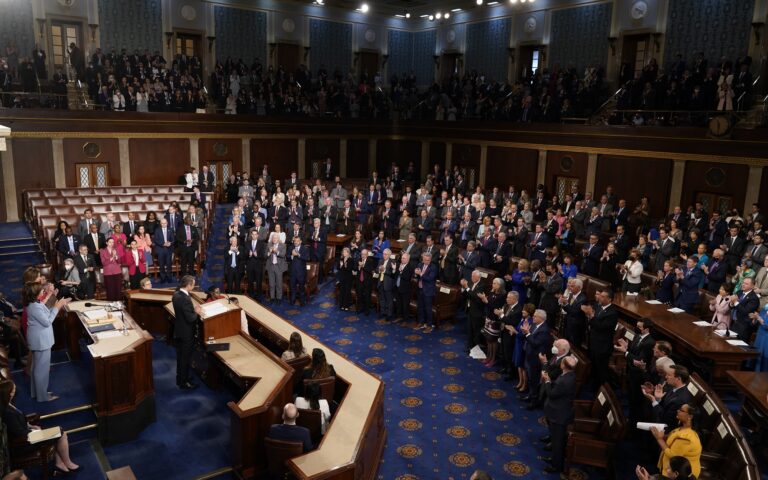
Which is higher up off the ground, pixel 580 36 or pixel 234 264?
pixel 580 36

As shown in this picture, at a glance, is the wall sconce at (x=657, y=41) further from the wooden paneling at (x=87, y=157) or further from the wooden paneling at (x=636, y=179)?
the wooden paneling at (x=87, y=157)

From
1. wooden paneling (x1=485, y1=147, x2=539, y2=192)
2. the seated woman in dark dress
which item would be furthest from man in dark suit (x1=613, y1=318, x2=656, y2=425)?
wooden paneling (x1=485, y1=147, x2=539, y2=192)

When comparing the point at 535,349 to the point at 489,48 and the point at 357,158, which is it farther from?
the point at 489,48

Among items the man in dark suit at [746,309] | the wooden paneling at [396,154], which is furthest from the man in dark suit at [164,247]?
the wooden paneling at [396,154]

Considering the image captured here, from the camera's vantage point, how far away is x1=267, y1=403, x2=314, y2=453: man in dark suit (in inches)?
226

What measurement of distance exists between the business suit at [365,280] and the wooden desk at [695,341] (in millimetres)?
4736

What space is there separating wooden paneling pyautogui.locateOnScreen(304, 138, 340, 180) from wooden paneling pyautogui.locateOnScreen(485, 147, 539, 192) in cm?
659

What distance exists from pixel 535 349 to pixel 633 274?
3.35m

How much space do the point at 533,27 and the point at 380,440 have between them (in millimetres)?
19847

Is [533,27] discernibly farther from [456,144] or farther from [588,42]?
[456,144]

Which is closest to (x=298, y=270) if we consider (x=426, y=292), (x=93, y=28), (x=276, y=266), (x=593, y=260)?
(x=276, y=266)

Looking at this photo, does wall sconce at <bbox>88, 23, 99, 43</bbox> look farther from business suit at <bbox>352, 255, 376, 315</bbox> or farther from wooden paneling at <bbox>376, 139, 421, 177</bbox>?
business suit at <bbox>352, 255, 376, 315</bbox>

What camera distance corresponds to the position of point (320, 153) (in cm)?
2431

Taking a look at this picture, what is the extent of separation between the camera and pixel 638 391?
739 centimetres
